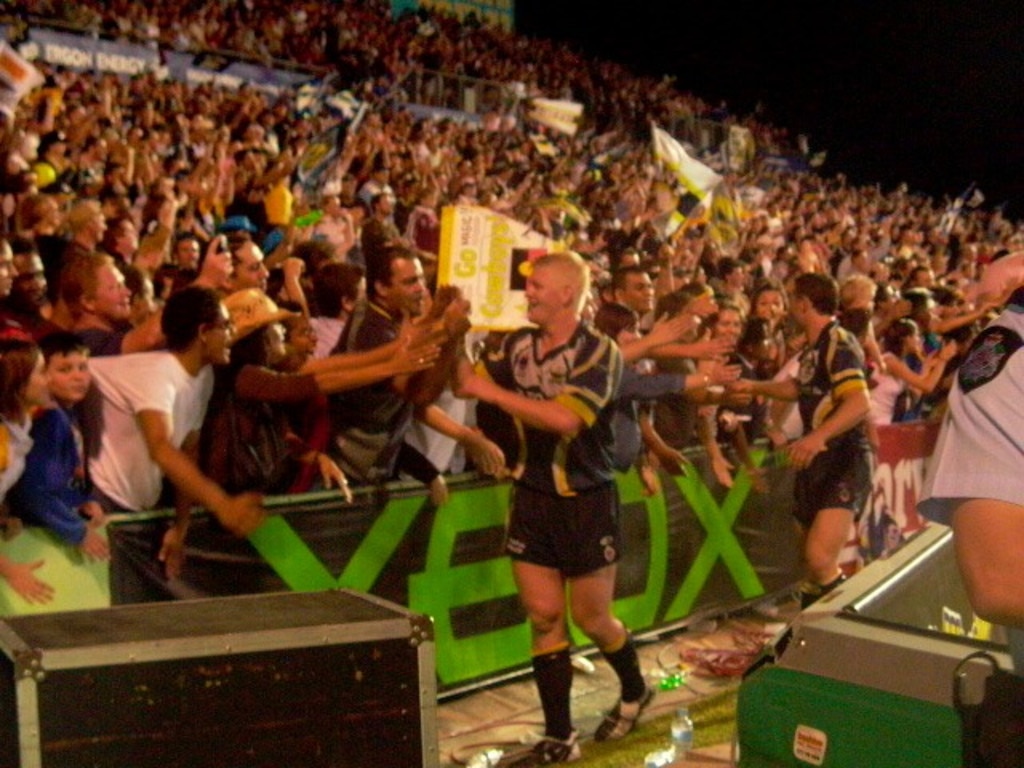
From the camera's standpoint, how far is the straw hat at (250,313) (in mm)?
5215

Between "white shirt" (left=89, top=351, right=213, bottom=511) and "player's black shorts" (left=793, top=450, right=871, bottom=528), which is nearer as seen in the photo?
"white shirt" (left=89, top=351, right=213, bottom=511)

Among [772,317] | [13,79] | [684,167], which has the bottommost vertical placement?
[772,317]

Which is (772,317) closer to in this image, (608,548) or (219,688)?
(608,548)

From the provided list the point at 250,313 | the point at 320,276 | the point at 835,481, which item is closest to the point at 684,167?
the point at 835,481

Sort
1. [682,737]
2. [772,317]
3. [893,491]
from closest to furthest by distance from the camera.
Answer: [682,737] → [893,491] → [772,317]

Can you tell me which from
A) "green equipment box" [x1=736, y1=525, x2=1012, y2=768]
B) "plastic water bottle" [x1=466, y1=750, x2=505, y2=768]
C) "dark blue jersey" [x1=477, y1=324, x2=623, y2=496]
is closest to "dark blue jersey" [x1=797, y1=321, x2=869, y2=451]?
"dark blue jersey" [x1=477, y1=324, x2=623, y2=496]

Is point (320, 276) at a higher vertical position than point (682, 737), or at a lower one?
higher

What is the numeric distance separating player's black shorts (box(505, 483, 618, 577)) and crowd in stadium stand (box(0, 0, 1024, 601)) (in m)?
0.42

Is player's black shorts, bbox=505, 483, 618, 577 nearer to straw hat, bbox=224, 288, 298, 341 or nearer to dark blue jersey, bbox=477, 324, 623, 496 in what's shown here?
dark blue jersey, bbox=477, 324, 623, 496

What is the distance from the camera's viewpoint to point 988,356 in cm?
192

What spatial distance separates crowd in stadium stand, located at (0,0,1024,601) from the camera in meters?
4.90

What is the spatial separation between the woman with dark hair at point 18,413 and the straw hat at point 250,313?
0.94m

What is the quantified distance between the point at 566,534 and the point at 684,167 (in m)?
7.17

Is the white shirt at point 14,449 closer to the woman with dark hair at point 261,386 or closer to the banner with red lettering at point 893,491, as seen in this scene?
the woman with dark hair at point 261,386
